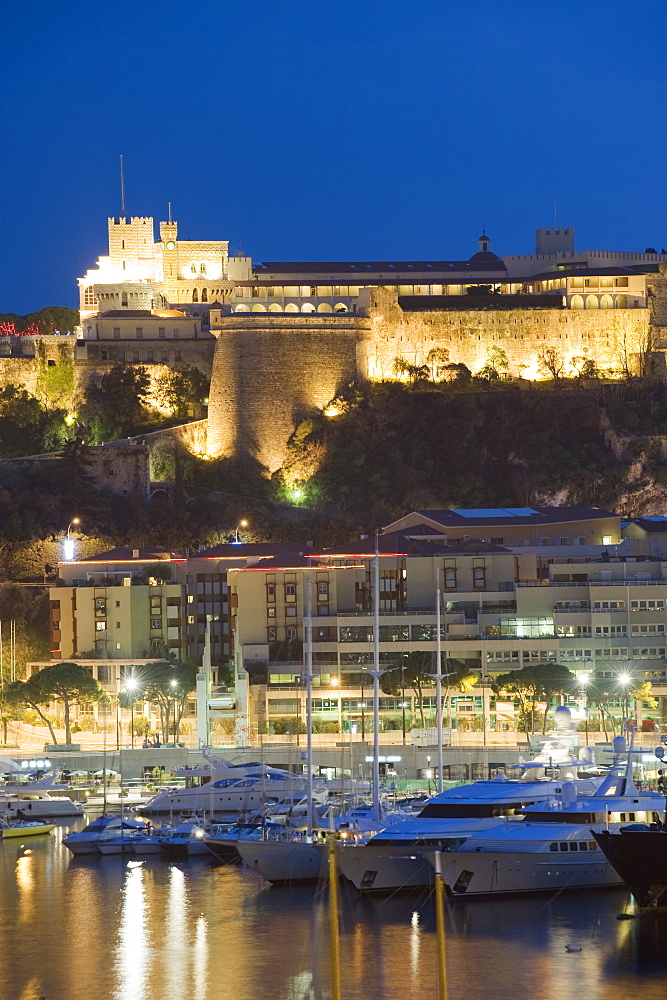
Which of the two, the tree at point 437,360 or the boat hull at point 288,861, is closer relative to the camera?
the boat hull at point 288,861

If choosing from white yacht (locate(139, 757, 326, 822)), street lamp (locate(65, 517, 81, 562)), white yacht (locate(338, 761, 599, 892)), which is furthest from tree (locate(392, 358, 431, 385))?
white yacht (locate(338, 761, 599, 892))

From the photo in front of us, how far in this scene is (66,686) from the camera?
196 ft

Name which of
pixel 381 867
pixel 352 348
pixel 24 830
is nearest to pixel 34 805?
pixel 24 830

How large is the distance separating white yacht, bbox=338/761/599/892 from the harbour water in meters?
0.49

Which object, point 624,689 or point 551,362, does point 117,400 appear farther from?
point 624,689

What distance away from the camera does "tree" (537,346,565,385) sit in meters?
84.5

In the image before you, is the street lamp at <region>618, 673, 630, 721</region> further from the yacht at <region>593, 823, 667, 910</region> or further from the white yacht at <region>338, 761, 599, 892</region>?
the yacht at <region>593, 823, 667, 910</region>

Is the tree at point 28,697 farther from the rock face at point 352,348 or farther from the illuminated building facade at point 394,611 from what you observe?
the rock face at point 352,348

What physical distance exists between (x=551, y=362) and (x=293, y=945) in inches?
1997

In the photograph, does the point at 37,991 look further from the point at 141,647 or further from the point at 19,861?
the point at 141,647

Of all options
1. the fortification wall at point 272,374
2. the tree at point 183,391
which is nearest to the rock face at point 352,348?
the fortification wall at point 272,374

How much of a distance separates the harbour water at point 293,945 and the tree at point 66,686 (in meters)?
16.6

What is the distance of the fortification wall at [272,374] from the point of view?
79562 mm

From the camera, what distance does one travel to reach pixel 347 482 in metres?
78.1
